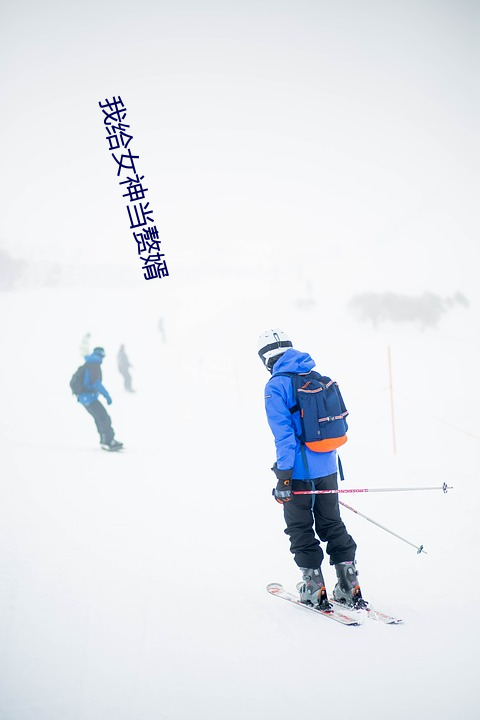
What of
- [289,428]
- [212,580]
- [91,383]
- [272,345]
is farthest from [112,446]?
[289,428]

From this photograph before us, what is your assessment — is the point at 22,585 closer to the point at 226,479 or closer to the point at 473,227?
the point at 226,479

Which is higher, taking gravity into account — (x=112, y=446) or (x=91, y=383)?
(x=91, y=383)

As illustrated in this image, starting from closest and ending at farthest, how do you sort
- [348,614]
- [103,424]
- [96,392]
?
[348,614]
[96,392]
[103,424]

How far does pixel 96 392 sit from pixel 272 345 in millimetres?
5453

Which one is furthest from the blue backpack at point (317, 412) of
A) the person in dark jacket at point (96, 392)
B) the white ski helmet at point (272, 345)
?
the person in dark jacket at point (96, 392)

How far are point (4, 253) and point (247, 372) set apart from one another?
2290cm

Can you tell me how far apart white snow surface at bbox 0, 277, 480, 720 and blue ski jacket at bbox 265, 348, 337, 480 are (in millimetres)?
1060

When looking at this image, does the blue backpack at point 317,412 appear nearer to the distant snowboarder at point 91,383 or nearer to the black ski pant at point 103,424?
the distant snowboarder at point 91,383

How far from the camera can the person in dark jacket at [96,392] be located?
293 inches

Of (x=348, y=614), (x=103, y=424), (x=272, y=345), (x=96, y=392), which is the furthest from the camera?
(x=103, y=424)

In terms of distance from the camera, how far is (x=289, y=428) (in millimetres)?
2865

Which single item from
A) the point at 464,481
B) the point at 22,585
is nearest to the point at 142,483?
the point at 22,585

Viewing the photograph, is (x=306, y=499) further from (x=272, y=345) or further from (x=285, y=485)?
(x=272, y=345)

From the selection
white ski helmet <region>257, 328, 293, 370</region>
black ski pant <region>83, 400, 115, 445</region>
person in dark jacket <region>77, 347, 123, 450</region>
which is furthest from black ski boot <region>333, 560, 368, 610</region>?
black ski pant <region>83, 400, 115, 445</region>
